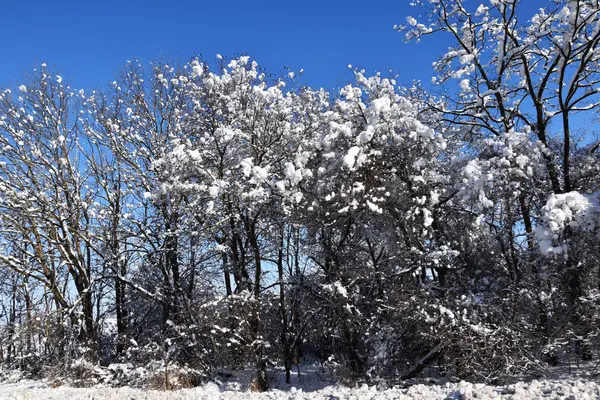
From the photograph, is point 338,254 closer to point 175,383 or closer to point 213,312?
point 213,312

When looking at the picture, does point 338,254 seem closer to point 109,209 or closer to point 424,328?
point 424,328

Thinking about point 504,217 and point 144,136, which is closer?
point 504,217

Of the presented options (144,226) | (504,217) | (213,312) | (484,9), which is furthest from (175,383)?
(484,9)

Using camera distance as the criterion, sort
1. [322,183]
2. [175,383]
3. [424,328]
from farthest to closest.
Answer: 1. [175,383]
2. [322,183]
3. [424,328]

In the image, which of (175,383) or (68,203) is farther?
(68,203)

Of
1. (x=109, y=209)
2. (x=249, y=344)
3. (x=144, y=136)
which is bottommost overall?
(x=249, y=344)

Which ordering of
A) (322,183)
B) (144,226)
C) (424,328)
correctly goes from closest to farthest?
(424,328) → (322,183) → (144,226)

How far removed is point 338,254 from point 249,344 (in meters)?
3.30

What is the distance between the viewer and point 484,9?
10922 mm

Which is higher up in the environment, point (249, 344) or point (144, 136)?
point (144, 136)

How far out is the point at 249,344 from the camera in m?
11.5

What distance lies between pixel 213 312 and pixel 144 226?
12.1ft

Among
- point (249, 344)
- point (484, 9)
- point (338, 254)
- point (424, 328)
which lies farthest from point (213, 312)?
point (484, 9)

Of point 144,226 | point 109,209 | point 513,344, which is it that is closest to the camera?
point 513,344
